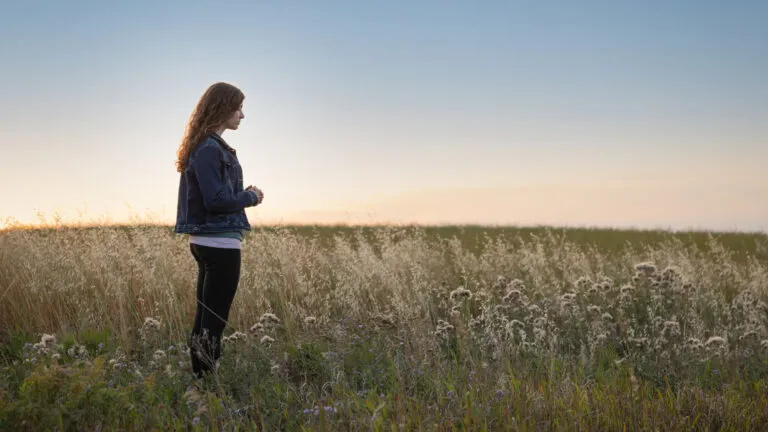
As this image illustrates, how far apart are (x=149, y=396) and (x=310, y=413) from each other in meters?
0.96

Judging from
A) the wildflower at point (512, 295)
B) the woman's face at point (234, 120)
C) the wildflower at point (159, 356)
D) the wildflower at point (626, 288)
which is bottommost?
the wildflower at point (159, 356)

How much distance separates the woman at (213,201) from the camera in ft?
14.2

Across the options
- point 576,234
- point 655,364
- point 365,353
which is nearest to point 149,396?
point 365,353

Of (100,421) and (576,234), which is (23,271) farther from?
(576,234)

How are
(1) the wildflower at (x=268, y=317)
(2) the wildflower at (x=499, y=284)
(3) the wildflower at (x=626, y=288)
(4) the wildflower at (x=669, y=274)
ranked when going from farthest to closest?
(2) the wildflower at (x=499, y=284) < (3) the wildflower at (x=626, y=288) < (4) the wildflower at (x=669, y=274) < (1) the wildflower at (x=268, y=317)

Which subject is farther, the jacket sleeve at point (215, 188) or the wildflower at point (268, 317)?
the wildflower at point (268, 317)

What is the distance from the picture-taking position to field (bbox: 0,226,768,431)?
3559 millimetres

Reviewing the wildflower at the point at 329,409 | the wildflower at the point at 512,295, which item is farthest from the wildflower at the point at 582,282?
the wildflower at the point at 329,409

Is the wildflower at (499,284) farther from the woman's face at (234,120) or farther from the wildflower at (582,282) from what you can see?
the woman's face at (234,120)

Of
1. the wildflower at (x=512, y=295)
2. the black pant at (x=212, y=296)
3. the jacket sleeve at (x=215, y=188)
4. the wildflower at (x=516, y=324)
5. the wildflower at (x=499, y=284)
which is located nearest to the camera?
the jacket sleeve at (x=215, y=188)

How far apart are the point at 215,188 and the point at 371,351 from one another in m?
1.91

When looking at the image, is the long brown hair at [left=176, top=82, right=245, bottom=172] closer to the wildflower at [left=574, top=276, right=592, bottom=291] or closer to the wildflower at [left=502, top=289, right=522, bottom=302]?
the wildflower at [left=502, top=289, right=522, bottom=302]

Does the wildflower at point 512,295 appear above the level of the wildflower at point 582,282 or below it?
below

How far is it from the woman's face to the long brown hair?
0.02 m
